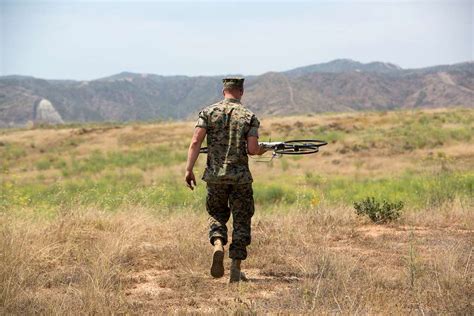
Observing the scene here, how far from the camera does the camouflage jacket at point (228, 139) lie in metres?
4.71

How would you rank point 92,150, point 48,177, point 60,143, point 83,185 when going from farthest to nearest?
point 60,143
point 92,150
point 48,177
point 83,185

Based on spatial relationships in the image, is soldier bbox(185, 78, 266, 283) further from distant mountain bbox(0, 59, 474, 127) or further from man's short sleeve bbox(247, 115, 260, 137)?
distant mountain bbox(0, 59, 474, 127)

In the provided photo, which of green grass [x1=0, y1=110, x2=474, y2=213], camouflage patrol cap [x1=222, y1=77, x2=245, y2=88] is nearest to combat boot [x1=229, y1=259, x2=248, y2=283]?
camouflage patrol cap [x1=222, y1=77, x2=245, y2=88]

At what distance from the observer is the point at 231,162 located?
471cm

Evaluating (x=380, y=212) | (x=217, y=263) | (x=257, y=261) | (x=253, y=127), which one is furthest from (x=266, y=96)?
(x=217, y=263)

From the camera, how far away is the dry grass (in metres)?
3.69

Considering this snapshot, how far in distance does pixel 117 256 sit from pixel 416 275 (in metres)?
2.95

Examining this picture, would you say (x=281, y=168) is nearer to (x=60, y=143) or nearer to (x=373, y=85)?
(x=60, y=143)

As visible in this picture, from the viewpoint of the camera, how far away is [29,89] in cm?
14225

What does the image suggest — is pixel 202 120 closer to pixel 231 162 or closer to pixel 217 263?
pixel 231 162

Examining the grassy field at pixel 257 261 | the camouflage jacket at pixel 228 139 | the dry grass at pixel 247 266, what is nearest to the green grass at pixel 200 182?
the grassy field at pixel 257 261

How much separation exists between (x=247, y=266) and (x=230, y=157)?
1277 millimetres

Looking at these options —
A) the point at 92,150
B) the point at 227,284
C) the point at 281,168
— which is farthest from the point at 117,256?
the point at 92,150

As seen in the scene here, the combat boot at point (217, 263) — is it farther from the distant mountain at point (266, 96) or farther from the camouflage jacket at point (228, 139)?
the distant mountain at point (266, 96)
